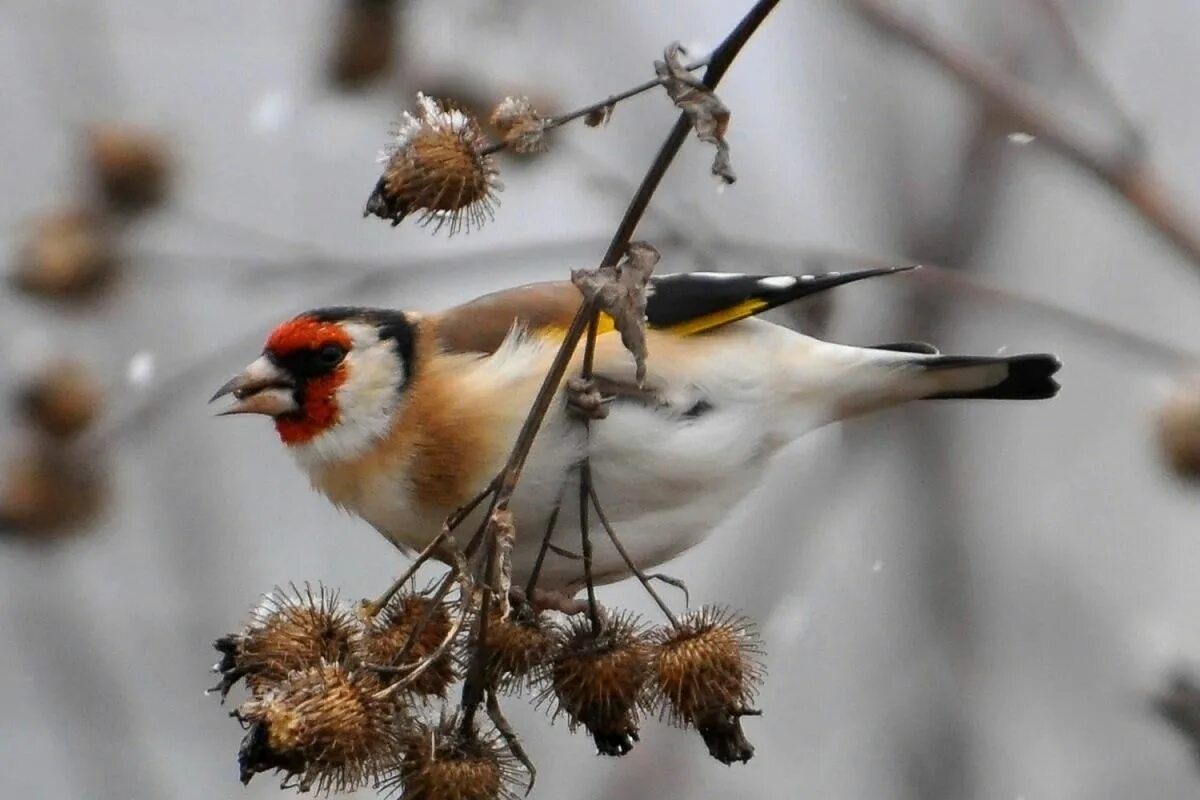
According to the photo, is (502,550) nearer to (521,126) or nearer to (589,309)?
(589,309)

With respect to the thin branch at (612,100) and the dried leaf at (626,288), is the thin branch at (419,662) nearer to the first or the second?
the dried leaf at (626,288)

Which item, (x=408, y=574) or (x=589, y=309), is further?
(x=408, y=574)

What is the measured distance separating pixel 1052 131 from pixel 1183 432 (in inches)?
23.7

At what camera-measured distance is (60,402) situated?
2828 millimetres

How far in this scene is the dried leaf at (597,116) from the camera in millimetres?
1439

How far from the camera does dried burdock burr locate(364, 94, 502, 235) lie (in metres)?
1.54

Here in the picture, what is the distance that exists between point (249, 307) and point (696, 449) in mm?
3461

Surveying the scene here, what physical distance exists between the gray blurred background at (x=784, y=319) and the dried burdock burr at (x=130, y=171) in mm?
38

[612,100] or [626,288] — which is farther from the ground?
[612,100]

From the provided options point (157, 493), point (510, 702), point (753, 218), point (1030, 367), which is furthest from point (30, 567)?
point (1030, 367)

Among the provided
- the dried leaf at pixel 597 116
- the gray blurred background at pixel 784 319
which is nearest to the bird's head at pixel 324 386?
the gray blurred background at pixel 784 319

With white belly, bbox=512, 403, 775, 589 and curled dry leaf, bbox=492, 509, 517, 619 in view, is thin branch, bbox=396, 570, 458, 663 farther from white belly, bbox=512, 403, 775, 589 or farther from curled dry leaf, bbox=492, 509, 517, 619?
white belly, bbox=512, 403, 775, 589

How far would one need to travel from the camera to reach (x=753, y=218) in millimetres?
3646

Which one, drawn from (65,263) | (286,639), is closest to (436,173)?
(286,639)
